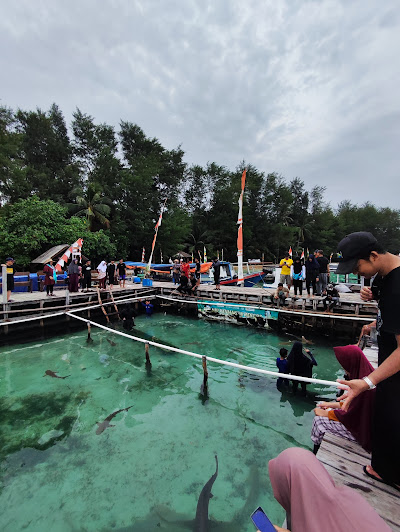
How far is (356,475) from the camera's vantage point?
212 cm

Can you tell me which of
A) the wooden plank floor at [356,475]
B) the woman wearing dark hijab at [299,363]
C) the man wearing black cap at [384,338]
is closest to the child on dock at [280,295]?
the woman wearing dark hijab at [299,363]

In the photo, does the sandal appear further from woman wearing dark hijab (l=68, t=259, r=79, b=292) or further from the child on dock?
woman wearing dark hijab (l=68, t=259, r=79, b=292)

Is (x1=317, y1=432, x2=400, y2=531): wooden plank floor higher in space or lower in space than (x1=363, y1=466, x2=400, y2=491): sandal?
lower

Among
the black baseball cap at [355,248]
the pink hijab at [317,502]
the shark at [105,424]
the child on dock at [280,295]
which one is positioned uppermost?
the black baseball cap at [355,248]

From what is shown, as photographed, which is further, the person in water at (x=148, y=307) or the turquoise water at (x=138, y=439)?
the person in water at (x=148, y=307)

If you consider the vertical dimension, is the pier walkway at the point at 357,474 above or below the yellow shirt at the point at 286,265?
below

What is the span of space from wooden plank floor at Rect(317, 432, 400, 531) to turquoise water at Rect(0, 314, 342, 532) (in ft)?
6.08

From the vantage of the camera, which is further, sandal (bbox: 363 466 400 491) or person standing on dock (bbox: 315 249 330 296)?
person standing on dock (bbox: 315 249 330 296)

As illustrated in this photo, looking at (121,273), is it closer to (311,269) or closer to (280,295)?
(280,295)

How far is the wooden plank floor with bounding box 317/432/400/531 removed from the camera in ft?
5.99

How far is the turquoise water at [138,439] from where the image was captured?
355 cm

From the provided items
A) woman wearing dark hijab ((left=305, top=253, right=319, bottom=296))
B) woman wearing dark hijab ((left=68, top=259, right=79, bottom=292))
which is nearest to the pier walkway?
woman wearing dark hijab ((left=305, top=253, right=319, bottom=296))

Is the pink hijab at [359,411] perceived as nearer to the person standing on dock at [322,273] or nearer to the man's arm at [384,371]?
the man's arm at [384,371]

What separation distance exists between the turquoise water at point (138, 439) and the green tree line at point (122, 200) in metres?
12.5
